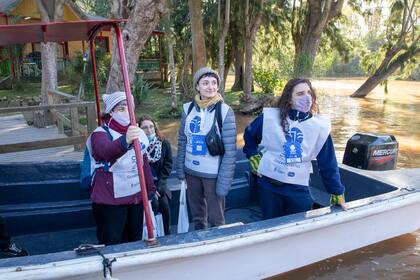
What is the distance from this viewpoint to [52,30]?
10.4 feet

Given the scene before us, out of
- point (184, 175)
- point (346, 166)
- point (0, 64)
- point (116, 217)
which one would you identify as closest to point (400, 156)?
point (346, 166)

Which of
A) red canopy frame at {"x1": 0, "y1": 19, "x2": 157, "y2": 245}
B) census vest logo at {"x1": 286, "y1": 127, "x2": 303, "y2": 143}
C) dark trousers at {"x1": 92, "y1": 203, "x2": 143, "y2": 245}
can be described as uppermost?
red canopy frame at {"x1": 0, "y1": 19, "x2": 157, "y2": 245}

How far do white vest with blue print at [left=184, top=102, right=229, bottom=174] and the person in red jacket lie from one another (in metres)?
0.42

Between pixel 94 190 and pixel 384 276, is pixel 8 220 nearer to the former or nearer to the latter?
pixel 94 190

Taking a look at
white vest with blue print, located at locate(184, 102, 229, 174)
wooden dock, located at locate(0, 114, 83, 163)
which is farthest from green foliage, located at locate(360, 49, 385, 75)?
A: white vest with blue print, located at locate(184, 102, 229, 174)

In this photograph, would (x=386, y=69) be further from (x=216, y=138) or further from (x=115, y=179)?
(x=115, y=179)

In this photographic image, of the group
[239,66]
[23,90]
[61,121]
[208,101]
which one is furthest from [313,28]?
[208,101]

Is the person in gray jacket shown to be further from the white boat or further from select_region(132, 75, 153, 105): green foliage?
select_region(132, 75, 153, 105): green foliage

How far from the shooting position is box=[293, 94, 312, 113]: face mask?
335 centimetres

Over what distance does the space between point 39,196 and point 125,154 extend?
167 cm

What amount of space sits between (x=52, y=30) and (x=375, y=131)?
37.0ft

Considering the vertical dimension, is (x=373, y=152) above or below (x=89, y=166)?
below

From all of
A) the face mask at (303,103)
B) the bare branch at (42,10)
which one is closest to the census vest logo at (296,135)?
the face mask at (303,103)

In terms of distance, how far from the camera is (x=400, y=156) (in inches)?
380
